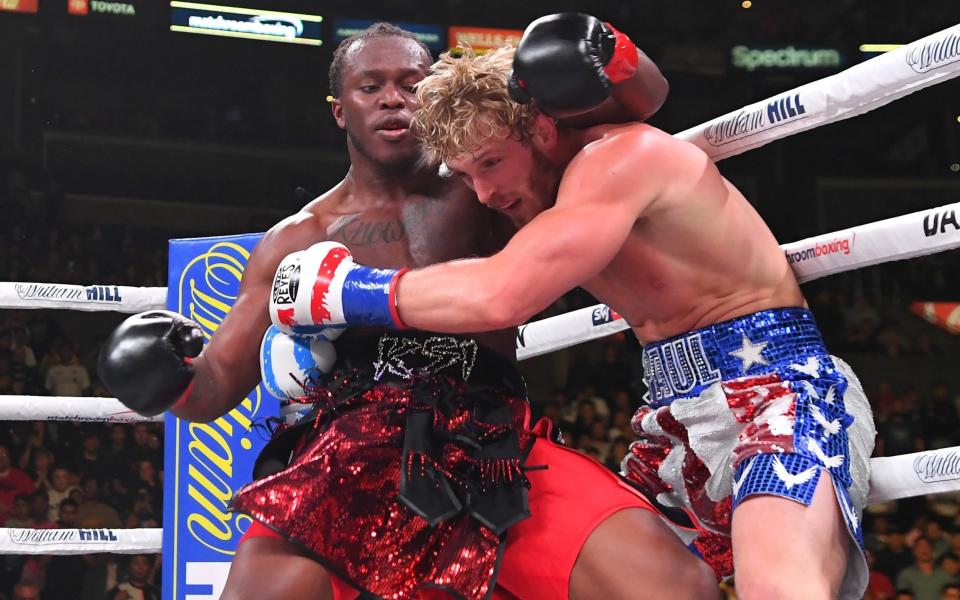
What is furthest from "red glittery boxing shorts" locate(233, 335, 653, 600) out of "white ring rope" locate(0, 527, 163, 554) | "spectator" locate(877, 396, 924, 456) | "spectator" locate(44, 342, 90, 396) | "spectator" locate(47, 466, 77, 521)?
"spectator" locate(44, 342, 90, 396)

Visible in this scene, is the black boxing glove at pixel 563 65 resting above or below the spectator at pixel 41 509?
above

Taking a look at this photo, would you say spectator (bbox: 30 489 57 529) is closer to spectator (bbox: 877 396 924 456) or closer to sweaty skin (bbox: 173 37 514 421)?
sweaty skin (bbox: 173 37 514 421)

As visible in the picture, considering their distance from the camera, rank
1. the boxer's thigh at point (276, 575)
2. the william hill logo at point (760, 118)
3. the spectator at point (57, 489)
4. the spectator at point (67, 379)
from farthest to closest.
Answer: the spectator at point (67, 379) → the spectator at point (57, 489) → the william hill logo at point (760, 118) → the boxer's thigh at point (276, 575)

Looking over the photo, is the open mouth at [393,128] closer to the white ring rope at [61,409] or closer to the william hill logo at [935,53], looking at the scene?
the william hill logo at [935,53]

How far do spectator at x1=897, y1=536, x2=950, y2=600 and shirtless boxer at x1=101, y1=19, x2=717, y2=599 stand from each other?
15.3 ft

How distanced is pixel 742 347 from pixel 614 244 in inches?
11.3

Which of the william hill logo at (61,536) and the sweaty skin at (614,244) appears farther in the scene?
the william hill logo at (61,536)

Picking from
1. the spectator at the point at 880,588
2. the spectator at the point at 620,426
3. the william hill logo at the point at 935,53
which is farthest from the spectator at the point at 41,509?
the william hill logo at the point at 935,53

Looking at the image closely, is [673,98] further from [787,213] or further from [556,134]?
[556,134]

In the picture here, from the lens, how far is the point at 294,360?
1.82 m

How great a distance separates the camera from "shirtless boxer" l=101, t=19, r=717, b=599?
169 cm

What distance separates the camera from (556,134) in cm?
185

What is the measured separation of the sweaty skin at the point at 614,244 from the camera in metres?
1.60

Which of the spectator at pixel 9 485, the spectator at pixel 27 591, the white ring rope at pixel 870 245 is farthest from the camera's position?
the spectator at pixel 9 485
